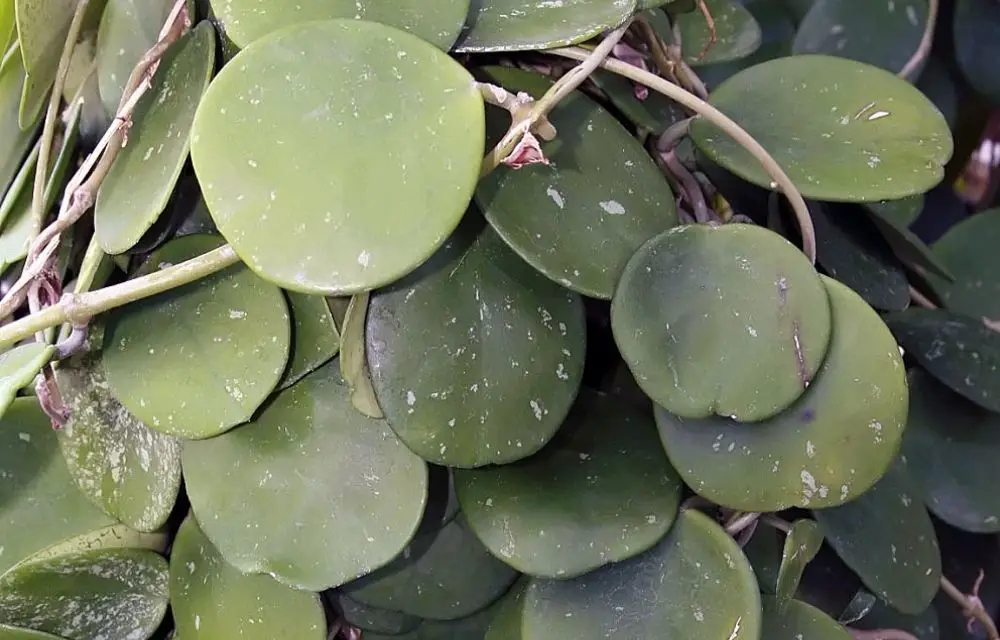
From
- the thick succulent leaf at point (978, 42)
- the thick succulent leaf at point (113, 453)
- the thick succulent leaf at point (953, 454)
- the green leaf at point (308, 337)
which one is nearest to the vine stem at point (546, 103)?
the green leaf at point (308, 337)

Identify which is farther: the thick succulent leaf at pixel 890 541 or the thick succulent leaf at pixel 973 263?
the thick succulent leaf at pixel 973 263

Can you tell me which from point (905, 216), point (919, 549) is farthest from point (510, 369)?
point (905, 216)

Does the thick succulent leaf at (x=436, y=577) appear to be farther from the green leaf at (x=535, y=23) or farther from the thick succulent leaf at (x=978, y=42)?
the thick succulent leaf at (x=978, y=42)

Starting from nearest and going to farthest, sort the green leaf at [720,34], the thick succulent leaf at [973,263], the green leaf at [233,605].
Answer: the green leaf at [233,605], the green leaf at [720,34], the thick succulent leaf at [973,263]

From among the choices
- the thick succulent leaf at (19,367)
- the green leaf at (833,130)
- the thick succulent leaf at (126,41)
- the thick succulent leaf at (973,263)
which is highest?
the thick succulent leaf at (126,41)

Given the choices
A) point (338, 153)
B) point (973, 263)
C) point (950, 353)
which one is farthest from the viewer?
point (973, 263)

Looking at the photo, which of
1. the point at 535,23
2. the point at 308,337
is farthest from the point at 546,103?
the point at 308,337

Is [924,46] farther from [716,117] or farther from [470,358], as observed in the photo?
[470,358]
